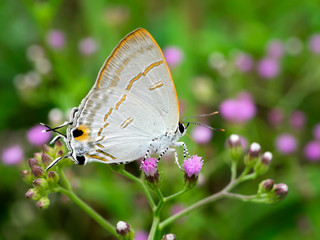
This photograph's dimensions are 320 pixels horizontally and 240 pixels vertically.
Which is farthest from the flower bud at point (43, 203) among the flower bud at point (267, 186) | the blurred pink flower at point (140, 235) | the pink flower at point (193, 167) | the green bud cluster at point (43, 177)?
the blurred pink flower at point (140, 235)

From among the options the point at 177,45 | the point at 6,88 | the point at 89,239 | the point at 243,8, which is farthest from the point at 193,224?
the point at 243,8

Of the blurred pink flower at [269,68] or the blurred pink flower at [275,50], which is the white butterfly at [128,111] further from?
the blurred pink flower at [275,50]

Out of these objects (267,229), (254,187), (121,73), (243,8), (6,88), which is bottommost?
(267,229)

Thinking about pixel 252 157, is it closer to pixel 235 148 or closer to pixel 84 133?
pixel 235 148

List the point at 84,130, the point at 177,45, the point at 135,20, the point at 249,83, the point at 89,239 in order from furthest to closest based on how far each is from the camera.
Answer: the point at 135,20 < the point at 249,83 < the point at 177,45 < the point at 89,239 < the point at 84,130

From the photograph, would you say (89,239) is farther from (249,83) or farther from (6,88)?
(249,83)

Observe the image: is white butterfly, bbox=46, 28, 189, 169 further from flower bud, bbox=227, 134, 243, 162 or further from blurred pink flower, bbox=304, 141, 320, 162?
blurred pink flower, bbox=304, 141, 320, 162

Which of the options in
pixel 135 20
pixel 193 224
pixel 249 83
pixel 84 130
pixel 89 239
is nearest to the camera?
pixel 84 130
